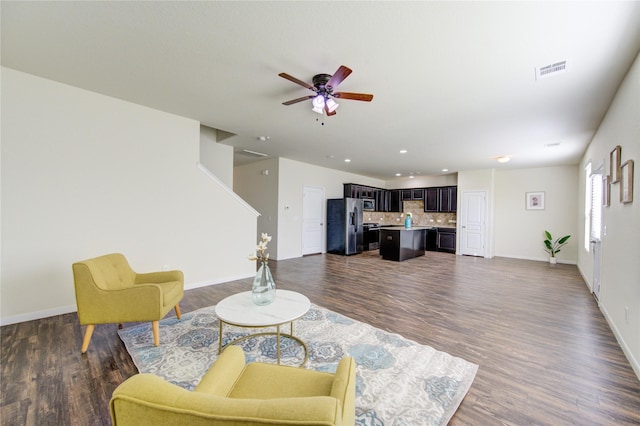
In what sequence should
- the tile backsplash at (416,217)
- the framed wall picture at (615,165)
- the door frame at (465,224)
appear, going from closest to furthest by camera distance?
1. the framed wall picture at (615,165)
2. the door frame at (465,224)
3. the tile backsplash at (416,217)

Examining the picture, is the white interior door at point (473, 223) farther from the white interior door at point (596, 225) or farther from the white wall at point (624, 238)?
the white wall at point (624, 238)

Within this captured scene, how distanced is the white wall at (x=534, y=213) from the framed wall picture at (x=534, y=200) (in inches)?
3.5

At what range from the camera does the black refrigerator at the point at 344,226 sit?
305 inches

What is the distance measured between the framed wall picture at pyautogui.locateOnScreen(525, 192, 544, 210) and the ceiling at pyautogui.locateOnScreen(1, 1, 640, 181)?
4017 millimetres

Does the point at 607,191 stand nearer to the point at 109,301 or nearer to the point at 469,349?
the point at 469,349

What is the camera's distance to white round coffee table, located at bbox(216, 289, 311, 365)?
204 cm

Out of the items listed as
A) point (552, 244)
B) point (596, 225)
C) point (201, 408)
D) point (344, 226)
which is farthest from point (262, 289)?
point (552, 244)

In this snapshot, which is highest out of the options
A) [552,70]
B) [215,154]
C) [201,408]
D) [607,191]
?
[552,70]

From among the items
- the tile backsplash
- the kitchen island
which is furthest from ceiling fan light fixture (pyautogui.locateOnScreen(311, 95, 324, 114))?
the tile backsplash

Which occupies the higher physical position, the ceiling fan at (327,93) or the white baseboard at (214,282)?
the ceiling fan at (327,93)

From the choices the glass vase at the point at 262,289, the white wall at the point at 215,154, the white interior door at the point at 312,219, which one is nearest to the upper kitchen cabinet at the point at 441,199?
the white interior door at the point at 312,219

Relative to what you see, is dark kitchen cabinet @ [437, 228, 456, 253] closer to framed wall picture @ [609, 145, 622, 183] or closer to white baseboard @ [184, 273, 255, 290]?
framed wall picture @ [609, 145, 622, 183]

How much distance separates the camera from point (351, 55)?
93.6 inches

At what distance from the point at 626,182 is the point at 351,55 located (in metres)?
2.81
